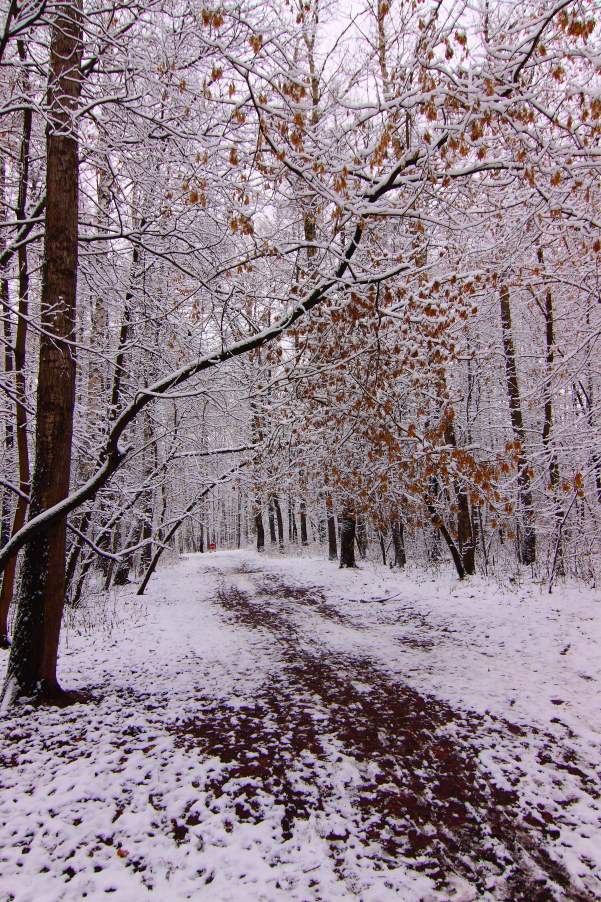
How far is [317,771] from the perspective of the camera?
3.96m

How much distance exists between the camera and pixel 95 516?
37.9ft

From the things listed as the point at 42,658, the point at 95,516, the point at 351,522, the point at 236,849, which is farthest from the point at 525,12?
the point at 351,522

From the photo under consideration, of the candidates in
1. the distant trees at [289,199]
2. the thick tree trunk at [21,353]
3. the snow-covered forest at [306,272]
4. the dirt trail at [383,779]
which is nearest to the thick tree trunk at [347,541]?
the snow-covered forest at [306,272]

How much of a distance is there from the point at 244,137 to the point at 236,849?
7.07m

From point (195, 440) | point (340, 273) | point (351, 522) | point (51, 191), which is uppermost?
point (51, 191)

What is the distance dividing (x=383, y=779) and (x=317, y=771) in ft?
1.89

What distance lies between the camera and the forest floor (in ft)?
9.35

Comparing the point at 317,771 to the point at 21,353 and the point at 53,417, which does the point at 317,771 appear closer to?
the point at 53,417

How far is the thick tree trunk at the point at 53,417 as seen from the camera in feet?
16.8

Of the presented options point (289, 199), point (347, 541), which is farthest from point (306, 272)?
point (347, 541)

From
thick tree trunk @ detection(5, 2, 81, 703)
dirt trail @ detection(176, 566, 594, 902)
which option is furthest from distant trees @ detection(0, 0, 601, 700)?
dirt trail @ detection(176, 566, 594, 902)

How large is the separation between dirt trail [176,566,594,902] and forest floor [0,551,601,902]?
2cm

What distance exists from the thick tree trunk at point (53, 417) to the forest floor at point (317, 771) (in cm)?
63

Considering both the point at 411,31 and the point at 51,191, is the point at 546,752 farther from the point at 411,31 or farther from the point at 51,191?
the point at 51,191
